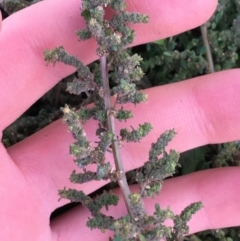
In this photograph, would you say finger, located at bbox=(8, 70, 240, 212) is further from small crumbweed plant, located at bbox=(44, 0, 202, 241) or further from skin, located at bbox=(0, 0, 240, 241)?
small crumbweed plant, located at bbox=(44, 0, 202, 241)

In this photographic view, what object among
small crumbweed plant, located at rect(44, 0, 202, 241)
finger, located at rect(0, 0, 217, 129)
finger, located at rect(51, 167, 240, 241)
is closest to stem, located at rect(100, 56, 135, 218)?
small crumbweed plant, located at rect(44, 0, 202, 241)

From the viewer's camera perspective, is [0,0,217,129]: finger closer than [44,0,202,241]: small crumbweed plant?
No

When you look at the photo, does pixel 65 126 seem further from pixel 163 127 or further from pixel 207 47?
pixel 207 47

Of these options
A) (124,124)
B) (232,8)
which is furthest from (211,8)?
(124,124)

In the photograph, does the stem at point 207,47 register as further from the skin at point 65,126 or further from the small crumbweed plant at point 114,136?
the small crumbweed plant at point 114,136

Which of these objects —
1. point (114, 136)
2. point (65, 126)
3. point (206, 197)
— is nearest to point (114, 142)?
point (114, 136)

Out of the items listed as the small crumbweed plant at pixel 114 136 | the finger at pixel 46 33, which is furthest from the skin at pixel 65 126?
the small crumbweed plant at pixel 114 136
